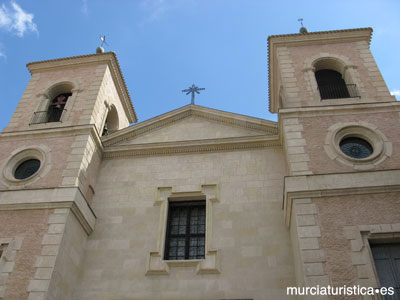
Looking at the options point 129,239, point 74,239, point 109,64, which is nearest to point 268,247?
point 129,239

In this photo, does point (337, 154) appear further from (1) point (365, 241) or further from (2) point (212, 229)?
(2) point (212, 229)

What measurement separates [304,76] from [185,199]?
240 inches

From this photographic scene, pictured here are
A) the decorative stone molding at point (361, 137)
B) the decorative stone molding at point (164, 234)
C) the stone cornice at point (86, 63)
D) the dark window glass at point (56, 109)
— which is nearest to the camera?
the decorative stone molding at point (164, 234)

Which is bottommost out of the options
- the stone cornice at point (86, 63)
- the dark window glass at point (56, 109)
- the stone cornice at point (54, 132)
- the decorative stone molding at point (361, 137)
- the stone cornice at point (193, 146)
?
the decorative stone molding at point (361, 137)

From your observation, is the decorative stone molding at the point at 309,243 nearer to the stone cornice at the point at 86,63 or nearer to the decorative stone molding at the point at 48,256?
the decorative stone molding at the point at 48,256

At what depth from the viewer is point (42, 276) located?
10.4 meters

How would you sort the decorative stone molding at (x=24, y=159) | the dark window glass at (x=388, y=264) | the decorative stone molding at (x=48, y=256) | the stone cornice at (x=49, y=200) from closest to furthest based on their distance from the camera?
the dark window glass at (x=388, y=264)
the decorative stone molding at (x=48, y=256)
the stone cornice at (x=49, y=200)
the decorative stone molding at (x=24, y=159)

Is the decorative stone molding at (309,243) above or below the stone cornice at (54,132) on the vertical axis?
below

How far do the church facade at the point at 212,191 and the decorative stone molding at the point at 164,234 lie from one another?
0.04 metres

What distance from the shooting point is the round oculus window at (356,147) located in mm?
12273

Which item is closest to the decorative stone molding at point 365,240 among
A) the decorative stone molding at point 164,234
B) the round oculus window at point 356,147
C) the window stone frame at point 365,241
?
the window stone frame at point 365,241

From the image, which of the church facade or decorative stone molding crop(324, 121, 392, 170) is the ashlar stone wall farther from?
decorative stone molding crop(324, 121, 392, 170)

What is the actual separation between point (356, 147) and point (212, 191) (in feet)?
14.3

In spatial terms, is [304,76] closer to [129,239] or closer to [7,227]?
[129,239]
